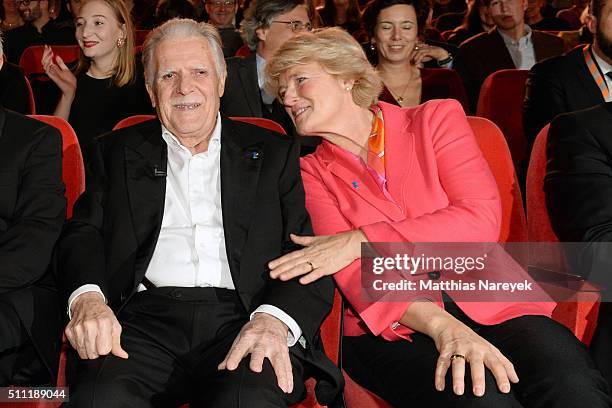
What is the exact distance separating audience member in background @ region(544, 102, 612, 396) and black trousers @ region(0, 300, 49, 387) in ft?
4.79

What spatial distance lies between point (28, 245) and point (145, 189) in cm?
34

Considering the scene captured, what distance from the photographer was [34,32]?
19.6 ft

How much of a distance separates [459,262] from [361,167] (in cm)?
39

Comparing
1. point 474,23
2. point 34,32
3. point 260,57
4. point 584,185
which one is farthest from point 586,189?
point 34,32

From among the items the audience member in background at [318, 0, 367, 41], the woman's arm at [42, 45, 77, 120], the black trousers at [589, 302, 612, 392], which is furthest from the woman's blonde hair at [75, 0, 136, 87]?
the audience member in background at [318, 0, 367, 41]

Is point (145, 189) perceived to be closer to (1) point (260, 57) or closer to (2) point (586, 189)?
(2) point (586, 189)

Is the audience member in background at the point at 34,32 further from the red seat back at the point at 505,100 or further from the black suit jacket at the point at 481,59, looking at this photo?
the red seat back at the point at 505,100

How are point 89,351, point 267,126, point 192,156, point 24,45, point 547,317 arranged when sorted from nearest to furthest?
point 89,351, point 547,317, point 192,156, point 267,126, point 24,45

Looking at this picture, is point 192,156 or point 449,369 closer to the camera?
point 449,369

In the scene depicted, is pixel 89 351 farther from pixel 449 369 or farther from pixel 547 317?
pixel 547 317

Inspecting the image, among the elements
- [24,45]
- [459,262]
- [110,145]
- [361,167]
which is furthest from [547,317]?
[24,45]

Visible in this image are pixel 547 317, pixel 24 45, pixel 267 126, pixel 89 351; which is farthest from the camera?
pixel 24 45

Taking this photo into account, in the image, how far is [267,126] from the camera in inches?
116

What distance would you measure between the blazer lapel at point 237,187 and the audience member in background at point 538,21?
16.1 feet
